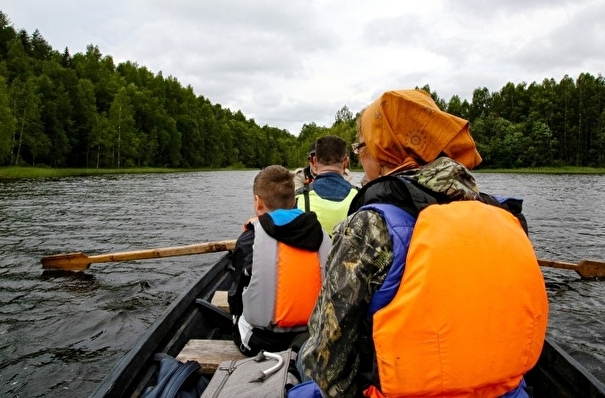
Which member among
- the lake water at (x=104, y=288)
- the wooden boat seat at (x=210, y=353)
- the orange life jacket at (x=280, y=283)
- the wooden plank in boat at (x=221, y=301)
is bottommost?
the lake water at (x=104, y=288)

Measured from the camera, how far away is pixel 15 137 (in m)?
41.2

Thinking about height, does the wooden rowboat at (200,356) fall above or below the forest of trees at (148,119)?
below

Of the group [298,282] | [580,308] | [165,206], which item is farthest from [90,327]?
[165,206]

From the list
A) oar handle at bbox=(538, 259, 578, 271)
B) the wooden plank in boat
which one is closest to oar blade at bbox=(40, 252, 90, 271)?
the wooden plank in boat

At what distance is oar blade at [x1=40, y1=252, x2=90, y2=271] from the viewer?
777 cm

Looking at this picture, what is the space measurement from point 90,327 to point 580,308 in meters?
7.51

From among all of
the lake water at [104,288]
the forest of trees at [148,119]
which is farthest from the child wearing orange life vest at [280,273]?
the forest of trees at [148,119]

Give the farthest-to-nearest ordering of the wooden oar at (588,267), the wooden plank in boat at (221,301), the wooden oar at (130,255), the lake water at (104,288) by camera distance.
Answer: the wooden oar at (588,267), the wooden oar at (130,255), the lake water at (104,288), the wooden plank in boat at (221,301)

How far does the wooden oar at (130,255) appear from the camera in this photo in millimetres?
6863

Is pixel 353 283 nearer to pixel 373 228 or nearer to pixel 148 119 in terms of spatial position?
pixel 373 228

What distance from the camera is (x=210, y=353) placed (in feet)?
10.2

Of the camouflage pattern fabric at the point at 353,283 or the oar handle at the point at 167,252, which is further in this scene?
the oar handle at the point at 167,252

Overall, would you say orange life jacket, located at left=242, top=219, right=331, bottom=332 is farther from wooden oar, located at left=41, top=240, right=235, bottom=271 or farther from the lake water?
wooden oar, located at left=41, top=240, right=235, bottom=271

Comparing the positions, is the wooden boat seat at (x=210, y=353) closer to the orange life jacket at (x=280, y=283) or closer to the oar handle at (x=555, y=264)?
the orange life jacket at (x=280, y=283)
